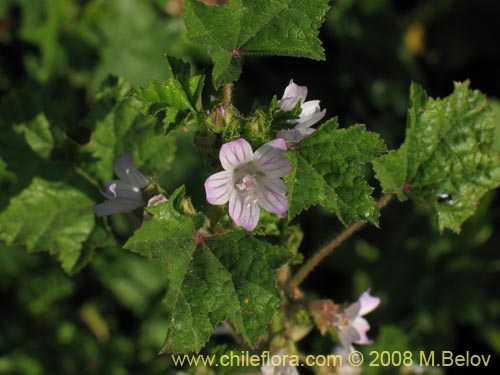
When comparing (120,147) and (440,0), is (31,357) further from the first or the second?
(440,0)

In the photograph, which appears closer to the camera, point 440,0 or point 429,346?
point 429,346

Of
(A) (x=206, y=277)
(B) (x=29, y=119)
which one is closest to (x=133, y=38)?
(B) (x=29, y=119)

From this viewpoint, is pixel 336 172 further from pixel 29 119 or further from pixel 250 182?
pixel 29 119

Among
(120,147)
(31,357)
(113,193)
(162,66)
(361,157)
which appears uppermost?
(361,157)

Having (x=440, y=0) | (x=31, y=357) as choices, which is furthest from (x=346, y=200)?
(x=440, y=0)

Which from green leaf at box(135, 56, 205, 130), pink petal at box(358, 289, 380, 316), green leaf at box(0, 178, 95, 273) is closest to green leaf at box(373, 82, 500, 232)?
pink petal at box(358, 289, 380, 316)

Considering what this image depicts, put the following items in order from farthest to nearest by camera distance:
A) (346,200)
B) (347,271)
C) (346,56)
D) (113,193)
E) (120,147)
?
(346,56) < (347,271) < (120,147) < (113,193) < (346,200)

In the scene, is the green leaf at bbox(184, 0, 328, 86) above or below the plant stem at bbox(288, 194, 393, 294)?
above

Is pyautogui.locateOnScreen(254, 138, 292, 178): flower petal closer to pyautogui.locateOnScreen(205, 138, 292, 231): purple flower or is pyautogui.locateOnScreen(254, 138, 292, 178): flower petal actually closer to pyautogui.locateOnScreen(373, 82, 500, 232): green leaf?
pyautogui.locateOnScreen(205, 138, 292, 231): purple flower
